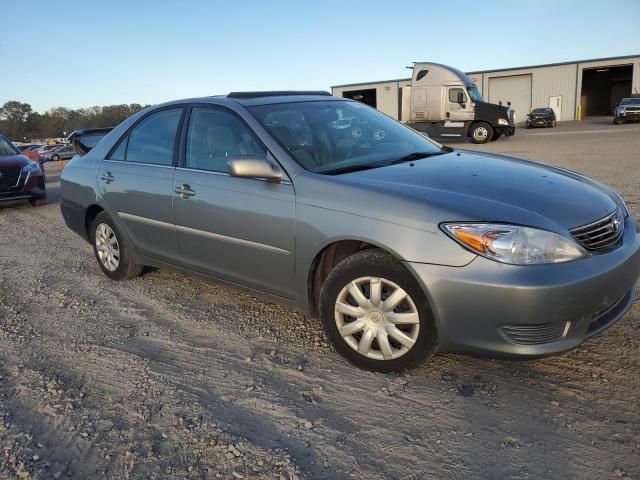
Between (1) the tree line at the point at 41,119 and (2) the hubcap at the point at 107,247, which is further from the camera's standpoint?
(1) the tree line at the point at 41,119

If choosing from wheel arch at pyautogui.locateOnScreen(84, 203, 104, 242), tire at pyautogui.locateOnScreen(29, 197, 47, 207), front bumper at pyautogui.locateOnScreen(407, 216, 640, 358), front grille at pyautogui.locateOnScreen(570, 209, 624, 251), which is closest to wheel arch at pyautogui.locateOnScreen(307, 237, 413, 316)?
front bumper at pyautogui.locateOnScreen(407, 216, 640, 358)

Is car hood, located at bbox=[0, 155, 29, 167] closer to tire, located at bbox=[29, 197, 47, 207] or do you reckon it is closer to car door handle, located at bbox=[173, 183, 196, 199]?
tire, located at bbox=[29, 197, 47, 207]

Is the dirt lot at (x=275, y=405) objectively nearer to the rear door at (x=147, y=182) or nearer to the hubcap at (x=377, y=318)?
the hubcap at (x=377, y=318)

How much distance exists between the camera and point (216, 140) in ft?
12.7

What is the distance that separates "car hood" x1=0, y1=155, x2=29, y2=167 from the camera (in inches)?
400

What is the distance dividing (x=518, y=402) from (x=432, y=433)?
531 millimetres

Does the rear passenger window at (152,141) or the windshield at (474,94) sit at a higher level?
the windshield at (474,94)

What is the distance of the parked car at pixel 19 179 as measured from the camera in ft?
33.1

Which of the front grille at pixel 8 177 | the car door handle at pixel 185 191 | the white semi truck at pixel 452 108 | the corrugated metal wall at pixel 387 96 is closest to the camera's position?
the car door handle at pixel 185 191

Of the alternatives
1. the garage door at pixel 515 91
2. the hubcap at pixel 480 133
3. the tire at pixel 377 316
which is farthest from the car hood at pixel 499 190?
the garage door at pixel 515 91

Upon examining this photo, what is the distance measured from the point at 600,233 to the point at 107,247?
4.01m

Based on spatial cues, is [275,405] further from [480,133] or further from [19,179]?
[480,133]

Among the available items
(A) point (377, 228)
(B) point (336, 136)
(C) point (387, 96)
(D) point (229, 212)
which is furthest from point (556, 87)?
(A) point (377, 228)

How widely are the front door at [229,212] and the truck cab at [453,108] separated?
64.9 feet
